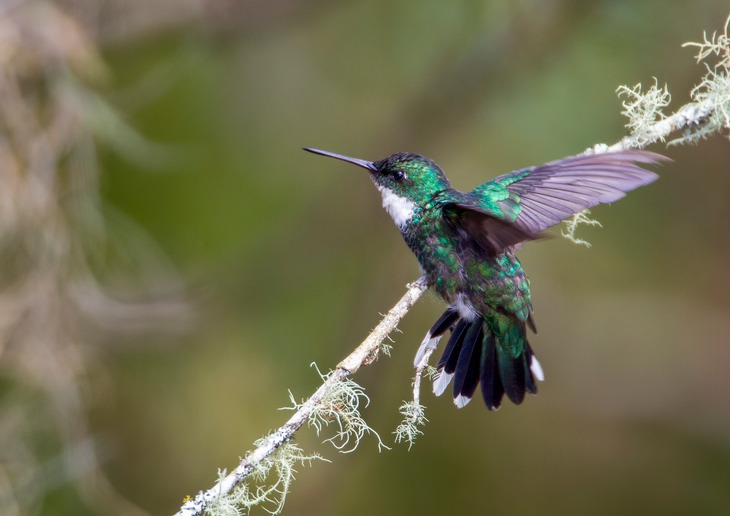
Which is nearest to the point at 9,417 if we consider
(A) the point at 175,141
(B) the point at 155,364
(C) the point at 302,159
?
(B) the point at 155,364

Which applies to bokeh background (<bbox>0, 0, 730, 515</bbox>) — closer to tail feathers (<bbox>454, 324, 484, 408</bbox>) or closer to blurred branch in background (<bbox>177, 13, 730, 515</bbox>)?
tail feathers (<bbox>454, 324, 484, 408</bbox>)

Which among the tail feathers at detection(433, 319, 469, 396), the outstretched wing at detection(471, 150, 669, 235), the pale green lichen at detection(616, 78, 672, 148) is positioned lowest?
the tail feathers at detection(433, 319, 469, 396)

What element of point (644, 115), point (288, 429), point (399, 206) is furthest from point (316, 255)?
point (288, 429)

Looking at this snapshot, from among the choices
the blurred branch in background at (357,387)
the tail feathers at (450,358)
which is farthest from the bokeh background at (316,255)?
the blurred branch in background at (357,387)

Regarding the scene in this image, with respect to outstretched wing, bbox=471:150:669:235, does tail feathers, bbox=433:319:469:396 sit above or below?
below

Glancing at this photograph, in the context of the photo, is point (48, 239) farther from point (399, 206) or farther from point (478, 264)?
point (478, 264)

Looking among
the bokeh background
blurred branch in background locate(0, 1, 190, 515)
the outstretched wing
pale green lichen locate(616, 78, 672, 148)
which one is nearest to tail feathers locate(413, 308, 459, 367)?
the outstretched wing

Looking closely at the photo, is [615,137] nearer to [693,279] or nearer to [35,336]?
[693,279]
